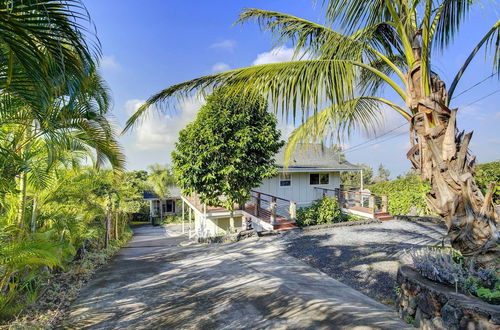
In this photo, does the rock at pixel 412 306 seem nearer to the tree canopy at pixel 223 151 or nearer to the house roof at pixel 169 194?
the tree canopy at pixel 223 151

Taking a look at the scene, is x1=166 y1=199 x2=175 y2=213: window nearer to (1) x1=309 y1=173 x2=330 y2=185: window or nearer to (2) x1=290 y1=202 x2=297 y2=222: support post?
(1) x1=309 y1=173 x2=330 y2=185: window

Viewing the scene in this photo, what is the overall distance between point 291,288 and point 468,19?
17.7 ft

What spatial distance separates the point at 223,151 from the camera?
1076cm

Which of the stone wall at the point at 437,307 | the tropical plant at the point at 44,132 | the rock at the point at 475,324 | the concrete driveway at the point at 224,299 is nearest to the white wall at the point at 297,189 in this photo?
the concrete driveway at the point at 224,299

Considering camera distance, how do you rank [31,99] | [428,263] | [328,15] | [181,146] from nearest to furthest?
[31,99] → [328,15] → [428,263] → [181,146]

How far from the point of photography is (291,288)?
532cm

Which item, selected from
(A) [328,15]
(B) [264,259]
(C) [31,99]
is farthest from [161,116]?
(B) [264,259]

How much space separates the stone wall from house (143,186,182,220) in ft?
97.2

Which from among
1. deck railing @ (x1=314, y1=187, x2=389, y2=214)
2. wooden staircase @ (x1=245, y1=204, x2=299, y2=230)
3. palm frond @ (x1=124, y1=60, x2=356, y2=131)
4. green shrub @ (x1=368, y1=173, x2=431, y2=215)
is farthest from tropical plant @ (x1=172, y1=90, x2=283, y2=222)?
green shrub @ (x1=368, y1=173, x2=431, y2=215)

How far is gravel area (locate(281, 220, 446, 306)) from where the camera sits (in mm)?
5645

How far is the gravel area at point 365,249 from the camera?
5.64 metres

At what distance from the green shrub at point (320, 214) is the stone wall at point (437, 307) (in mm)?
7584

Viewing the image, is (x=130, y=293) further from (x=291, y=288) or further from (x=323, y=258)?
(x=323, y=258)

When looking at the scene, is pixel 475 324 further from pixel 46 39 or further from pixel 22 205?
pixel 22 205
